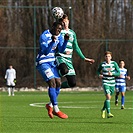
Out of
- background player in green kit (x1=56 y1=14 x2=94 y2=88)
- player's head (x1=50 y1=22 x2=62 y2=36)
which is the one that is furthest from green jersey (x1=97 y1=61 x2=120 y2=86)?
player's head (x1=50 y1=22 x2=62 y2=36)

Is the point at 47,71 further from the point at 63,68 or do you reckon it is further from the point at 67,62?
the point at 67,62

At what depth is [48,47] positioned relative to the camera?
1475 centimetres

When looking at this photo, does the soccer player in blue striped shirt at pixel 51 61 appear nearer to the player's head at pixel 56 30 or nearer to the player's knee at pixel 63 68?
the player's head at pixel 56 30

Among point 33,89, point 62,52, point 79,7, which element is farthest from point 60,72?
point 79,7

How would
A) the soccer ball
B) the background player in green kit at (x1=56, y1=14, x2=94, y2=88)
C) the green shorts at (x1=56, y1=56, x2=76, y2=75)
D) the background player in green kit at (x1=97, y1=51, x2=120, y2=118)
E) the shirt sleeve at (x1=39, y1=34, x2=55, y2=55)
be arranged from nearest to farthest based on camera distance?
the shirt sleeve at (x1=39, y1=34, x2=55, y2=55) → the soccer ball → the background player in green kit at (x1=56, y1=14, x2=94, y2=88) → the green shorts at (x1=56, y1=56, x2=76, y2=75) → the background player in green kit at (x1=97, y1=51, x2=120, y2=118)

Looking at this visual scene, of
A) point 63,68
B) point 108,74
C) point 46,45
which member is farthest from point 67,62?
point 108,74

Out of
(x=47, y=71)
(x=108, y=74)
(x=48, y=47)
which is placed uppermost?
(x=48, y=47)

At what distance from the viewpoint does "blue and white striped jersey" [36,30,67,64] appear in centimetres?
1480

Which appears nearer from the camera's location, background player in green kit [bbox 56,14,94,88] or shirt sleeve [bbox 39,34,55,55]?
shirt sleeve [bbox 39,34,55,55]

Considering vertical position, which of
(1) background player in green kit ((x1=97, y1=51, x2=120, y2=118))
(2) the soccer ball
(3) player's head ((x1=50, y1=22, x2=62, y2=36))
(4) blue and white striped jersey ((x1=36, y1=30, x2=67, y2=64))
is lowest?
(1) background player in green kit ((x1=97, y1=51, x2=120, y2=118))

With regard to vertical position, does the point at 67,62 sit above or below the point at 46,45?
below

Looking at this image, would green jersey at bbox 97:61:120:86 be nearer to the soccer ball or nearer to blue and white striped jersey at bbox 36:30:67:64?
blue and white striped jersey at bbox 36:30:67:64

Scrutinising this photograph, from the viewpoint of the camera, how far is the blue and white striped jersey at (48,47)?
14.8 metres

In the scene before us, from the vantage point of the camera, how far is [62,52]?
1597 centimetres
